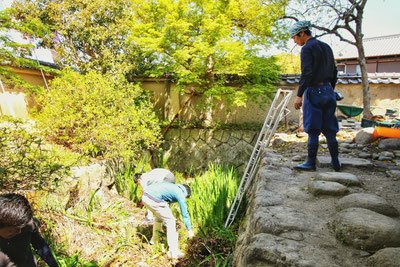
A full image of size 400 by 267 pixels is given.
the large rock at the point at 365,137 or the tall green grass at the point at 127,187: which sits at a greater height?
the large rock at the point at 365,137

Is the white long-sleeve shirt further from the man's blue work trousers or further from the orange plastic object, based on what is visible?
the orange plastic object

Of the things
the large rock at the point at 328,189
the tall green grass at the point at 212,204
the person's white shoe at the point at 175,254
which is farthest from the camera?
the tall green grass at the point at 212,204

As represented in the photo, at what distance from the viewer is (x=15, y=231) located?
66.4 inches

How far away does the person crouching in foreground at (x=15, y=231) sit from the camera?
1.65m

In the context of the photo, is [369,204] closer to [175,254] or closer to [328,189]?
[328,189]

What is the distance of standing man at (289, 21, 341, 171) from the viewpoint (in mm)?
2516

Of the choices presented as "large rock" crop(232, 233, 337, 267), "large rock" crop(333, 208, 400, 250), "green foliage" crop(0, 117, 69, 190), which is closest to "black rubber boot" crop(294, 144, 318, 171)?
"large rock" crop(333, 208, 400, 250)

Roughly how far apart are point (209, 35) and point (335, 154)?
14.8 ft

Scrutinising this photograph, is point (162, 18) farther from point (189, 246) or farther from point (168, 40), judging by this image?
point (189, 246)

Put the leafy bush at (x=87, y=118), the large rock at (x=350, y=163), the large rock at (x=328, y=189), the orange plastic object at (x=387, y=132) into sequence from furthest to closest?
the leafy bush at (x=87, y=118) → the orange plastic object at (x=387, y=132) → the large rock at (x=350, y=163) → the large rock at (x=328, y=189)

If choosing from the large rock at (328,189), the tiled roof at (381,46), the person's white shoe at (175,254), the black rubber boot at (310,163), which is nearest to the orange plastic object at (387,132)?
the black rubber boot at (310,163)

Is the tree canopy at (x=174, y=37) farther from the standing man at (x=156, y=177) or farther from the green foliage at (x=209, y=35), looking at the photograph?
the standing man at (x=156, y=177)

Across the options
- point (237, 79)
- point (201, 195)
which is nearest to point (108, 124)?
point (201, 195)

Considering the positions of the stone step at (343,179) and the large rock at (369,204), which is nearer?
the large rock at (369,204)
